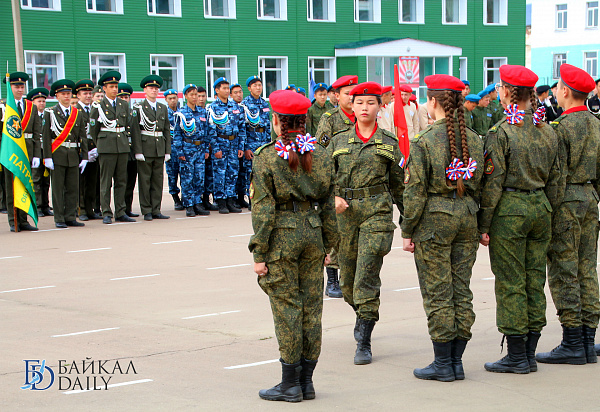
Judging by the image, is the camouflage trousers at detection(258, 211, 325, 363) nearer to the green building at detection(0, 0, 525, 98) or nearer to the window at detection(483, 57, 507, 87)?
the green building at detection(0, 0, 525, 98)

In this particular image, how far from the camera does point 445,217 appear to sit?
5.82 metres

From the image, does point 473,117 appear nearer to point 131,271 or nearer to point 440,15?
point 131,271

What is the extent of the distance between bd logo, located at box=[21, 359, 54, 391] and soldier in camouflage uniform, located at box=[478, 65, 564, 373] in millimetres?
→ 3098

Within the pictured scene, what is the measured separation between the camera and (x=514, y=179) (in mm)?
5969

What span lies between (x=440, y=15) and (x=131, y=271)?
3573 cm

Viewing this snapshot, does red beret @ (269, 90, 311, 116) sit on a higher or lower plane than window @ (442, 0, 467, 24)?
lower

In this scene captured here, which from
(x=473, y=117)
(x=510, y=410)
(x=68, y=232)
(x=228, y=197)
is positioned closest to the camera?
(x=510, y=410)

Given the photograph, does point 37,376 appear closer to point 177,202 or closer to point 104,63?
point 177,202

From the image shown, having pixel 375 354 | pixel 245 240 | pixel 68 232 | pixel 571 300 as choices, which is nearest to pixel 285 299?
pixel 375 354

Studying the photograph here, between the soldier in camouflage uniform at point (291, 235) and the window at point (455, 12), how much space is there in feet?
130

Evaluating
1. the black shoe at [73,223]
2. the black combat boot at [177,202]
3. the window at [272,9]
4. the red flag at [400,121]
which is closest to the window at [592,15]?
the window at [272,9]

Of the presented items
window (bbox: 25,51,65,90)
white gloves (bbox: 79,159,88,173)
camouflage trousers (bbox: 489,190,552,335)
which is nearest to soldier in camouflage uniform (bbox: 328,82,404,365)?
camouflage trousers (bbox: 489,190,552,335)

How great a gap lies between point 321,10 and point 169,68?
835 cm

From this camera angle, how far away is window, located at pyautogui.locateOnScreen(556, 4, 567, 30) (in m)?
56.2
